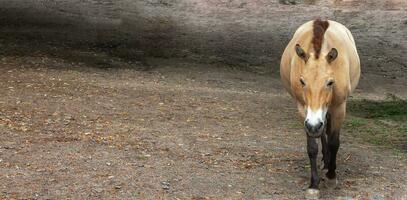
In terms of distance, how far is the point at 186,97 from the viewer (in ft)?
29.4

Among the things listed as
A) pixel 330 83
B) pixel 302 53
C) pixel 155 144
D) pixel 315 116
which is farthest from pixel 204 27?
pixel 315 116

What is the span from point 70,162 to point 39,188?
2.38 feet

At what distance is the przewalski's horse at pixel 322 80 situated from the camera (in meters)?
4.63

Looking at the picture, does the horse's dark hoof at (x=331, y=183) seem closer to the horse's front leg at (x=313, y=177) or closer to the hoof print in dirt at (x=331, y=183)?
the hoof print in dirt at (x=331, y=183)

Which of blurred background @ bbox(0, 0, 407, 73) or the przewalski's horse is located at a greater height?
the przewalski's horse

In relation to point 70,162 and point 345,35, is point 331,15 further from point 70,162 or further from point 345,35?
point 70,162

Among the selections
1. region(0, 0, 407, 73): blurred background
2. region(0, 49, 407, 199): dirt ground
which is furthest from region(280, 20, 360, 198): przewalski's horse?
region(0, 0, 407, 73): blurred background

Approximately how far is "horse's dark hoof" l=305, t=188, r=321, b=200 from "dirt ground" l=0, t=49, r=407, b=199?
0.08 metres

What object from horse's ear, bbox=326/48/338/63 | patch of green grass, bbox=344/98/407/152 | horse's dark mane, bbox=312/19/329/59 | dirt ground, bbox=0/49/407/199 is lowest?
patch of green grass, bbox=344/98/407/152

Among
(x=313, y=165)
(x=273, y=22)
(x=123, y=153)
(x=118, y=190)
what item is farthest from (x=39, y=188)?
(x=273, y=22)

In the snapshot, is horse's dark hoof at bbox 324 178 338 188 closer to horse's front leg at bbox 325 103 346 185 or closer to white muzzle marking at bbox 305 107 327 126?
horse's front leg at bbox 325 103 346 185

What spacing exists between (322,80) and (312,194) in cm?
106

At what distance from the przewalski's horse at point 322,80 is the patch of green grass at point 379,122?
1767 mm

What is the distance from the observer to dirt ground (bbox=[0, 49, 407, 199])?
5.12 meters
